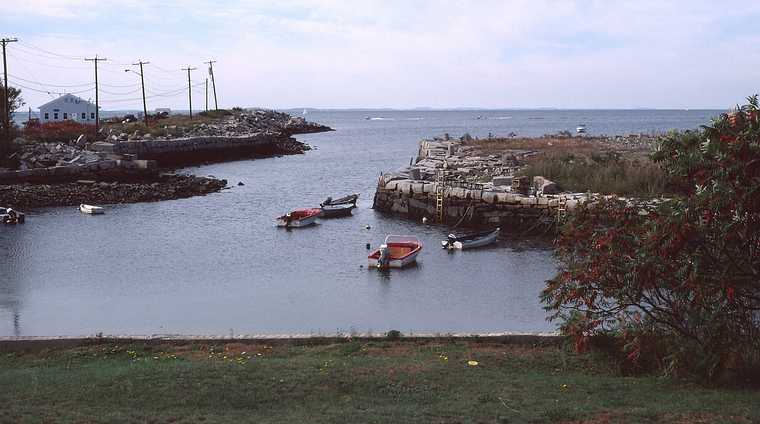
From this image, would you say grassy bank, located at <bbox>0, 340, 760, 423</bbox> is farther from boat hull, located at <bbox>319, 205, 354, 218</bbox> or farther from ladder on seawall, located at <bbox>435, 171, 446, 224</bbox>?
boat hull, located at <bbox>319, 205, 354, 218</bbox>

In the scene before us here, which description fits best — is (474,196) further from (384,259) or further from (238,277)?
(238,277)

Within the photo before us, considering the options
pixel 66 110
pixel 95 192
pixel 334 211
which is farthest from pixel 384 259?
pixel 66 110

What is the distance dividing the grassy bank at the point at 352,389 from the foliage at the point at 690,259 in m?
0.68

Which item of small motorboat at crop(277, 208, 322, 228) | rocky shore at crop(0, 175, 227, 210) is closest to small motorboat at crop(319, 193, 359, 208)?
small motorboat at crop(277, 208, 322, 228)

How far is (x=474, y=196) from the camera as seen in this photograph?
35812 mm

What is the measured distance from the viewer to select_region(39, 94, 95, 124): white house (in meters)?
88.7

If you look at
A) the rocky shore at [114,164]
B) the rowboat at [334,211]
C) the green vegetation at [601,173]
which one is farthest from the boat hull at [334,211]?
the rocky shore at [114,164]

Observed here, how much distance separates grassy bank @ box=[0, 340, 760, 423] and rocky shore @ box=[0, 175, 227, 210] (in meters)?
31.2

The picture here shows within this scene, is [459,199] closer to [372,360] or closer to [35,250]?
[35,250]

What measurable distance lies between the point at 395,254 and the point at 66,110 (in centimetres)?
7311

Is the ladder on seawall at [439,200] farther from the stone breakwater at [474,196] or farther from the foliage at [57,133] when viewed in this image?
the foliage at [57,133]

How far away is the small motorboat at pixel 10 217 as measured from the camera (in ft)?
116

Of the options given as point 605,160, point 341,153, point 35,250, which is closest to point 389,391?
point 35,250

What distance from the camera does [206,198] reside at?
148ft
